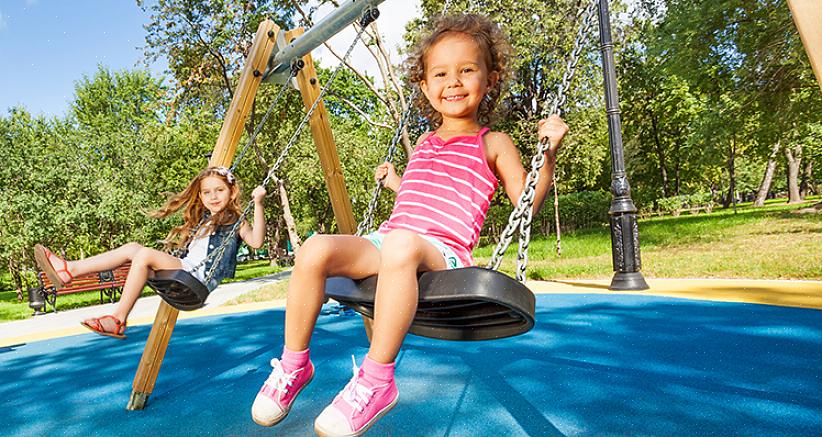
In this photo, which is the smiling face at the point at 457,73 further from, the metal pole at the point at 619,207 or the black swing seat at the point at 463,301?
the metal pole at the point at 619,207

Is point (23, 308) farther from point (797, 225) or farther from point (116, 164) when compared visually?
point (797, 225)

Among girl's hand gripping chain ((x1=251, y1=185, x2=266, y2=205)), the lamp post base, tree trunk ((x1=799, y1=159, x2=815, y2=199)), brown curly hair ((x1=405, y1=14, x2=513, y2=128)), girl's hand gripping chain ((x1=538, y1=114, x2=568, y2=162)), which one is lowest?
the lamp post base

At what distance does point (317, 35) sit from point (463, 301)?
2362 millimetres

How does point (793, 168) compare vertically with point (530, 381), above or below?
above

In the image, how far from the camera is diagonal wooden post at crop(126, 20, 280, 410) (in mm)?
3408

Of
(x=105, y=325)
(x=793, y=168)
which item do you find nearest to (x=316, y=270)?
(x=105, y=325)

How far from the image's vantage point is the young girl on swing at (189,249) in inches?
111

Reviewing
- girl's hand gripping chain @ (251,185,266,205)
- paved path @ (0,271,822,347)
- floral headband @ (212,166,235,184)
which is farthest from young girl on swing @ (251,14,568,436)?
paved path @ (0,271,822,347)

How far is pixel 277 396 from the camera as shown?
150 centimetres

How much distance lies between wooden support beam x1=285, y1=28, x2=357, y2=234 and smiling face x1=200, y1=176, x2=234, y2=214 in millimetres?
799

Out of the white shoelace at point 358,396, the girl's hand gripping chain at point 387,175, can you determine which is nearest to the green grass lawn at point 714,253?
the girl's hand gripping chain at point 387,175

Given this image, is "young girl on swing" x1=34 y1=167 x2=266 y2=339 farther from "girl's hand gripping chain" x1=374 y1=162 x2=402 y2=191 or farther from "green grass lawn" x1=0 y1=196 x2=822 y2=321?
"green grass lawn" x1=0 y1=196 x2=822 y2=321

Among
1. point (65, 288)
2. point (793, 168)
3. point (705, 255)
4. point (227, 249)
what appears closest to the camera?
point (227, 249)

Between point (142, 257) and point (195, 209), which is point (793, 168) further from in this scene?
point (142, 257)
